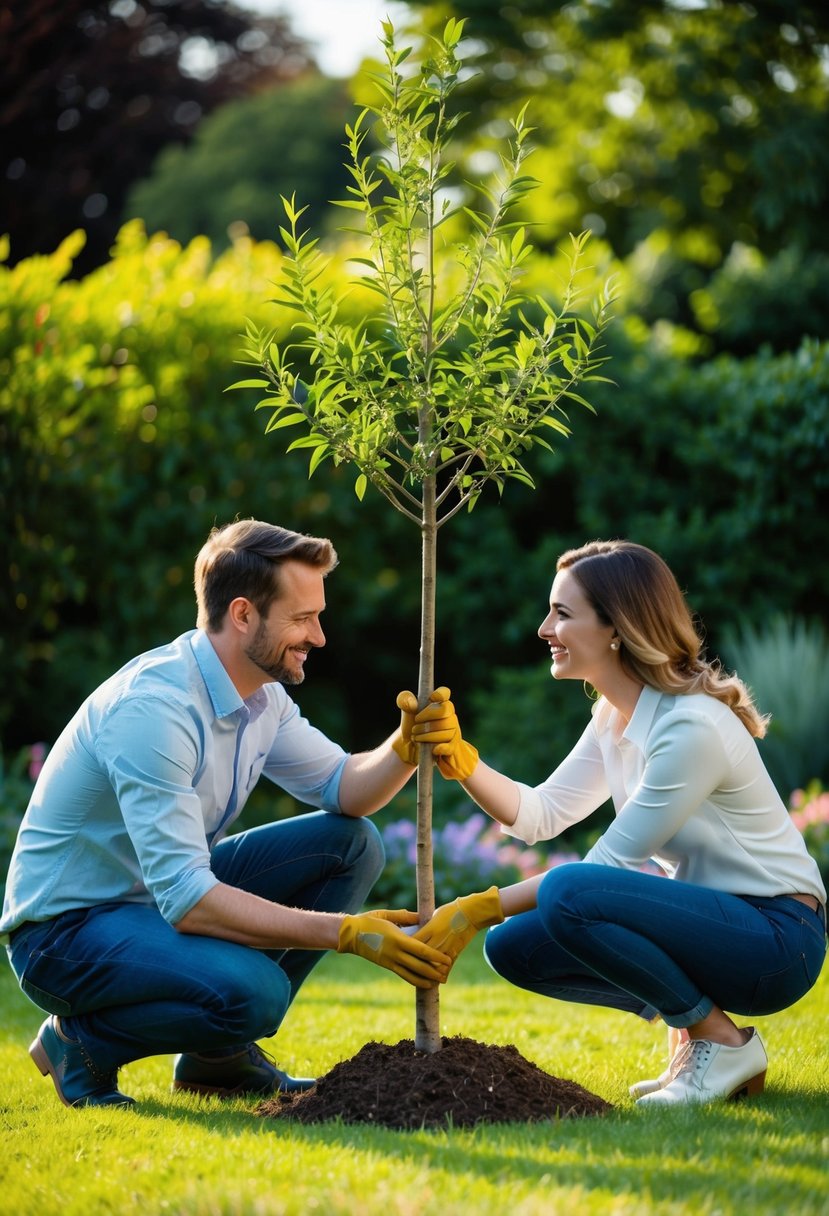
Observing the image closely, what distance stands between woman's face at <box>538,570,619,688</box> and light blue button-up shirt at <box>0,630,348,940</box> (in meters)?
0.84

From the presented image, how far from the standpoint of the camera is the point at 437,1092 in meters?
3.14

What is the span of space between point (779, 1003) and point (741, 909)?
27cm

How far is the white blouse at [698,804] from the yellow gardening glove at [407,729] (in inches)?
19.9

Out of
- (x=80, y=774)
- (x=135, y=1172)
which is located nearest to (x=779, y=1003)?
(x=135, y=1172)

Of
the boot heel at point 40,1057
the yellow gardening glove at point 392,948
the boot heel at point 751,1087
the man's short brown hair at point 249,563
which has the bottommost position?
the boot heel at point 40,1057

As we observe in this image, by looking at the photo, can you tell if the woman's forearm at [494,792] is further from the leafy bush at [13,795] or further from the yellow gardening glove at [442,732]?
the leafy bush at [13,795]

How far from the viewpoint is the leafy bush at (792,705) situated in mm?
6637

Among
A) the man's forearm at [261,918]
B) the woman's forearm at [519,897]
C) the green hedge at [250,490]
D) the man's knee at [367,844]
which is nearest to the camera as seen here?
the man's forearm at [261,918]

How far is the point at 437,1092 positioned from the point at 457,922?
1.29ft

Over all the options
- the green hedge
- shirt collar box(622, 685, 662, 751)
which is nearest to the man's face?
shirt collar box(622, 685, 662, 751)

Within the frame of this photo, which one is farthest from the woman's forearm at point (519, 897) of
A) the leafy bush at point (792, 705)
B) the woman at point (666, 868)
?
the leafy bush at point (792, 705)

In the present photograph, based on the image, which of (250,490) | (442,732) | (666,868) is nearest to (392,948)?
(442,732)

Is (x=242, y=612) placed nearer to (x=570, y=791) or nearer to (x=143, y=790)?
(x=143, y=790)

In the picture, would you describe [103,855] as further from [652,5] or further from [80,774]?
[652,5]
